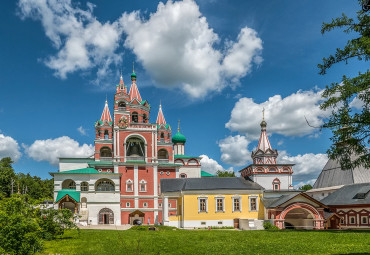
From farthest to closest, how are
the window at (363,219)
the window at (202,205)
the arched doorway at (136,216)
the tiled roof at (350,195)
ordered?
the arched doorway at (136,216) → the window at (202,205) → the tiled roof at (350,195) → the window at (363,219)

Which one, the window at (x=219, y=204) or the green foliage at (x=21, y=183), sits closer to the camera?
the window at (x=219, y=204)

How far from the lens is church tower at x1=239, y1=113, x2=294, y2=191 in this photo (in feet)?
134

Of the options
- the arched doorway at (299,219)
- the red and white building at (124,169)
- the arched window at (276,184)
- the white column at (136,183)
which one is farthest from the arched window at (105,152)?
A: the arched doorway at (299,219)

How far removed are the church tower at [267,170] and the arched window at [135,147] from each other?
14.0 m

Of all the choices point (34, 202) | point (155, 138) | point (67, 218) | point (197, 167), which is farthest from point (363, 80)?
point (197, 167)

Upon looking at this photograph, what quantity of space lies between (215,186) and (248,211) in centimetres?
417

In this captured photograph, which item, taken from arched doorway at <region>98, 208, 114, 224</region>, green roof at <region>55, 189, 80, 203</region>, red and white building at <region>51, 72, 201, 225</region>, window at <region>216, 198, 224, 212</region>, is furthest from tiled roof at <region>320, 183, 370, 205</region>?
green roof at <region>55, 189, 80, 203</region>

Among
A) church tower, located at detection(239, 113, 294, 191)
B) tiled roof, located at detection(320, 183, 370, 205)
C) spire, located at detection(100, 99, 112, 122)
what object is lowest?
tiled roof, located at detection(320, 183, 370, 205)

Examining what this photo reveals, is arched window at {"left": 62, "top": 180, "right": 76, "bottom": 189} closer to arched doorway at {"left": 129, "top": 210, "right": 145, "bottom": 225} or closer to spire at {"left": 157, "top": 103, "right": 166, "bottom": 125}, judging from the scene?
arched doorway at {"left": 129, "top": 210, "right": 145, "bottom": 225}

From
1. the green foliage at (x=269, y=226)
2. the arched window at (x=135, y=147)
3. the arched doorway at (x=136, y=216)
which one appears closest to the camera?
the green foliage at (x=269, y=226)

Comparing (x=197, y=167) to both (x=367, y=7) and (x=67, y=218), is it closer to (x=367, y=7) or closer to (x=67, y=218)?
(x=67, y=218)

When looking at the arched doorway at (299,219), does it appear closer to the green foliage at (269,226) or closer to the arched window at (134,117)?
the green foliage at (269,226)

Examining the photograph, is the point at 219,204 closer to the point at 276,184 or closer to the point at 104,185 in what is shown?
the point at 276,184

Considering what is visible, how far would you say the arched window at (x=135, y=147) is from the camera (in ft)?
155
